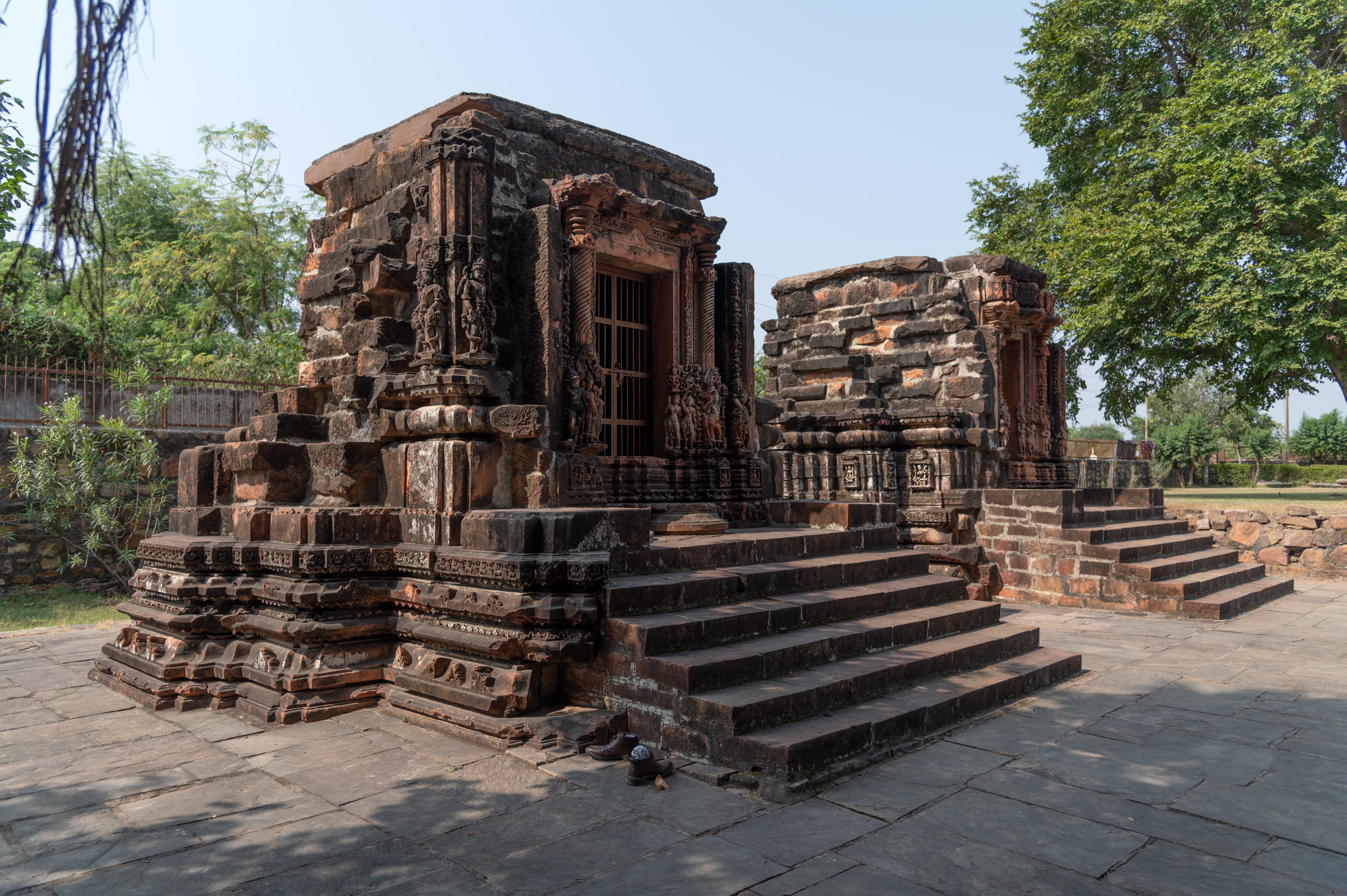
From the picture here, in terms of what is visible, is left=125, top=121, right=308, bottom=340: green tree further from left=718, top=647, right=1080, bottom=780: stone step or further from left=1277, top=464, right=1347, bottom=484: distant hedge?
left=1277, top=464, right=1347, bottom=484: distant hedge

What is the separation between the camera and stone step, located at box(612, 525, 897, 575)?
5.20m

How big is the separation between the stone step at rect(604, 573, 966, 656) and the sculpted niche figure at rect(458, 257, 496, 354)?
2113 mm

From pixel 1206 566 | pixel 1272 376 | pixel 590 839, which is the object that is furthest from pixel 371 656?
pixel 1272 376

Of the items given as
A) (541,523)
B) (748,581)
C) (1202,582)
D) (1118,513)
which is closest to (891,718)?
(748,581)

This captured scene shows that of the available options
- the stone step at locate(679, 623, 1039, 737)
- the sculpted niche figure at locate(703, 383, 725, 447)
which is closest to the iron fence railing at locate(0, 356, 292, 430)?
the sculpted niche figure at locate(703, 383, 725, 447)

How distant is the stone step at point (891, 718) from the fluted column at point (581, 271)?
3350 mm

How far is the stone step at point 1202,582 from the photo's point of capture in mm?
8727

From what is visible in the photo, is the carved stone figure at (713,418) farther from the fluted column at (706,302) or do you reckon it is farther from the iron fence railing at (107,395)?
the iron fence railing at (107,395)

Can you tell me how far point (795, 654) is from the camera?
4734 millimetres

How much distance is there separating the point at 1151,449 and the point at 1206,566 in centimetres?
2538

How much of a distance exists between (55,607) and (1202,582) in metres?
14.1

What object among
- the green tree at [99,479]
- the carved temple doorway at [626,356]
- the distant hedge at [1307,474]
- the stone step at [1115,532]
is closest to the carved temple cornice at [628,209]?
the carved temple doorway at [626,356]

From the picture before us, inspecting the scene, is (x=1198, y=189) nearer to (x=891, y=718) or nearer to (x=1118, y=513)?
(x=1118, y=513)

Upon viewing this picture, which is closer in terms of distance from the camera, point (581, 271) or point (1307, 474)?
point (581, 271)
